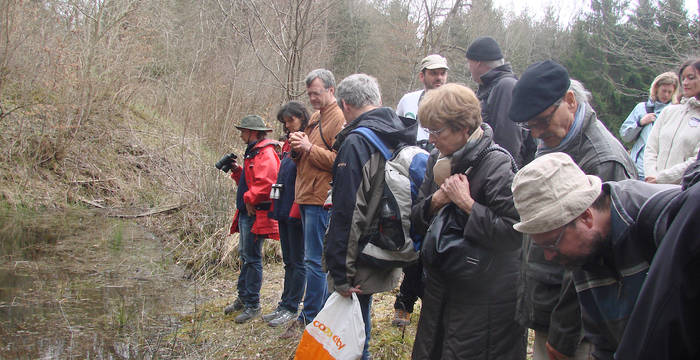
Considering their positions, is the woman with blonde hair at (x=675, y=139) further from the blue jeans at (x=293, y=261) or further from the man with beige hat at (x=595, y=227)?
the blue jeans at (x=293, y=261)

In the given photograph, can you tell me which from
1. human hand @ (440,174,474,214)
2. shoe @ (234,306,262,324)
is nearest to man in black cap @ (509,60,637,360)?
human hand @ (440,174,474,214)

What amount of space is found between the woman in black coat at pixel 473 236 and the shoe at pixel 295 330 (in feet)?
6.24

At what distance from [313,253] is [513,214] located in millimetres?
1961

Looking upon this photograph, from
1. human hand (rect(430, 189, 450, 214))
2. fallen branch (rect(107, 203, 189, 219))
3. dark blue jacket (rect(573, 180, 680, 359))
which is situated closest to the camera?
dark blue jacket (rect(573, 180, 680, 359))

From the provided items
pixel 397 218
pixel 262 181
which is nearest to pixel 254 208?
pixel 262 181

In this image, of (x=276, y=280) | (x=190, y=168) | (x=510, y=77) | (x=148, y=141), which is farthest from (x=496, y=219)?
(x=148, y=141)

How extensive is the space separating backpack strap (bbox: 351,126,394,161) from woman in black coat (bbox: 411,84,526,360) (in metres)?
0.54

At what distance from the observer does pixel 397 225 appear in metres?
2.67

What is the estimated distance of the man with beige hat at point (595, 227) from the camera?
1.36 m

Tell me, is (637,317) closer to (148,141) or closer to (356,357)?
(356,357)

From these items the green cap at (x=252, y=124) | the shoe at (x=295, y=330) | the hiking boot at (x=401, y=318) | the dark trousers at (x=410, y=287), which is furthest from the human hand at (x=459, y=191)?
the green cap at (x=252, y=124)

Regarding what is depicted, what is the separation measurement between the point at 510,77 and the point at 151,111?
460 inches

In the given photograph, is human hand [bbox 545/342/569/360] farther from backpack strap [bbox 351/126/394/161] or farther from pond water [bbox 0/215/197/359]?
pond water [bbox 0/215/197/359]

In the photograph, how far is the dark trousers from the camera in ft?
9.89
